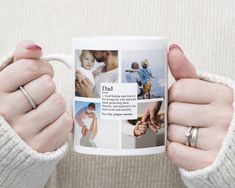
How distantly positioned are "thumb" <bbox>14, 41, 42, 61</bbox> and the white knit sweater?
0.04 metres

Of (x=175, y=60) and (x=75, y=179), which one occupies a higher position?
(x=175, y=60)

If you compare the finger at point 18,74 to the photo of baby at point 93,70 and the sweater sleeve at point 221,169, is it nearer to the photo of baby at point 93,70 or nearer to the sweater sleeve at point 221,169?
the photo of baby at point 93,70

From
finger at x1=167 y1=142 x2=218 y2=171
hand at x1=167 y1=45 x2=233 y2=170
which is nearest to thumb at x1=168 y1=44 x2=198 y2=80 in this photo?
hand at x1=167 y1=45 x2=233 y2=170

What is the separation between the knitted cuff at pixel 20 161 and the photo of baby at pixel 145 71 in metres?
0.15

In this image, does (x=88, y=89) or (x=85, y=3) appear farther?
(x=85, y=3)

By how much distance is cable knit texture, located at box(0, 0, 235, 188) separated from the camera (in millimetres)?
1014

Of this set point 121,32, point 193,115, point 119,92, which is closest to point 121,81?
point 119,92

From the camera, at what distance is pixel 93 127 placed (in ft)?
2.72

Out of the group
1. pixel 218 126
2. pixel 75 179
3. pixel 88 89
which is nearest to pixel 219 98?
pixel 218 126

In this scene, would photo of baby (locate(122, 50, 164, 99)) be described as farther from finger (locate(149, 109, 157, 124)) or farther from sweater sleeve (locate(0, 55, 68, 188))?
sweater sleeve (locate(0, 55, 68, 188))

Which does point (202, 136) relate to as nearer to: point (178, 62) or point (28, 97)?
point (178, 62)

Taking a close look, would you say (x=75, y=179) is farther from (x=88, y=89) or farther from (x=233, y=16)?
(x=233, y=16)

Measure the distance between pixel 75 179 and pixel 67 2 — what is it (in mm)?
307

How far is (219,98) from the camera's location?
2.77 ft
